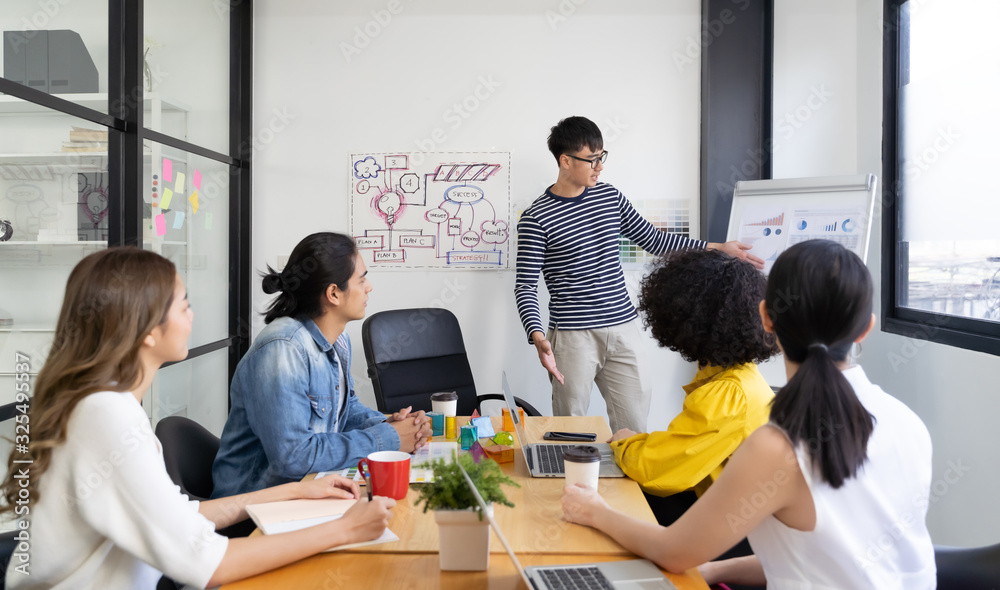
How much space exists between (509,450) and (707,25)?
9.03ft

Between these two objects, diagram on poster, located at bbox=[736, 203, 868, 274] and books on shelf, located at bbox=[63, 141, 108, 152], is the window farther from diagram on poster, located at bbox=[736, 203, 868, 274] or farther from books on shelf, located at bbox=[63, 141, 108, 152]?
books on shelf, located at bbox=[63, 141, 108, 152]

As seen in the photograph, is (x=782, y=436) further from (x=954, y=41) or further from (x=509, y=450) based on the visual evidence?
(x=954, y=41)

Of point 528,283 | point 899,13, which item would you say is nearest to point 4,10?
point 528,283

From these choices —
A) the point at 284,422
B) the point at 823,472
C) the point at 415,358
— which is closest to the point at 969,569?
the point at 823,472

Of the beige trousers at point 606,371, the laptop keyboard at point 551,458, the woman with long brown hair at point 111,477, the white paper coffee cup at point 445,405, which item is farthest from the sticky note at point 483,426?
the beige trousers at point 606,371

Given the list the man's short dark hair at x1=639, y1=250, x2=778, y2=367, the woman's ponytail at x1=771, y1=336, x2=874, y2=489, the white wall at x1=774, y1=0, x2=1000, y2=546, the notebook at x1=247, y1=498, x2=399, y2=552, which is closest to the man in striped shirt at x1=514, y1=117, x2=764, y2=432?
the white wall at x1=774, y1=0, x2=1000, y2=546

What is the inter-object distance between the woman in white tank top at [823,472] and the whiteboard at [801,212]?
1903 mm

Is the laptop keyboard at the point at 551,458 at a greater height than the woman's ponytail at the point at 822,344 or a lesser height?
lesser

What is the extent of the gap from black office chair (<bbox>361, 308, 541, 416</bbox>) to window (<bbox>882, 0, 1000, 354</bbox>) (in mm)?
1640

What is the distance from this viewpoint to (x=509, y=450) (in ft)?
5.83

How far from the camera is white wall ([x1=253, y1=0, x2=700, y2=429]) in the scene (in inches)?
145

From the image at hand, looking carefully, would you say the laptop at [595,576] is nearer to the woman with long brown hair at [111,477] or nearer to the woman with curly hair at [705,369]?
the woman with long brown hair at [111,477]

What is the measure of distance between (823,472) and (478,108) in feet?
9.91

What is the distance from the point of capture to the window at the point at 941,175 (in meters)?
2.44
